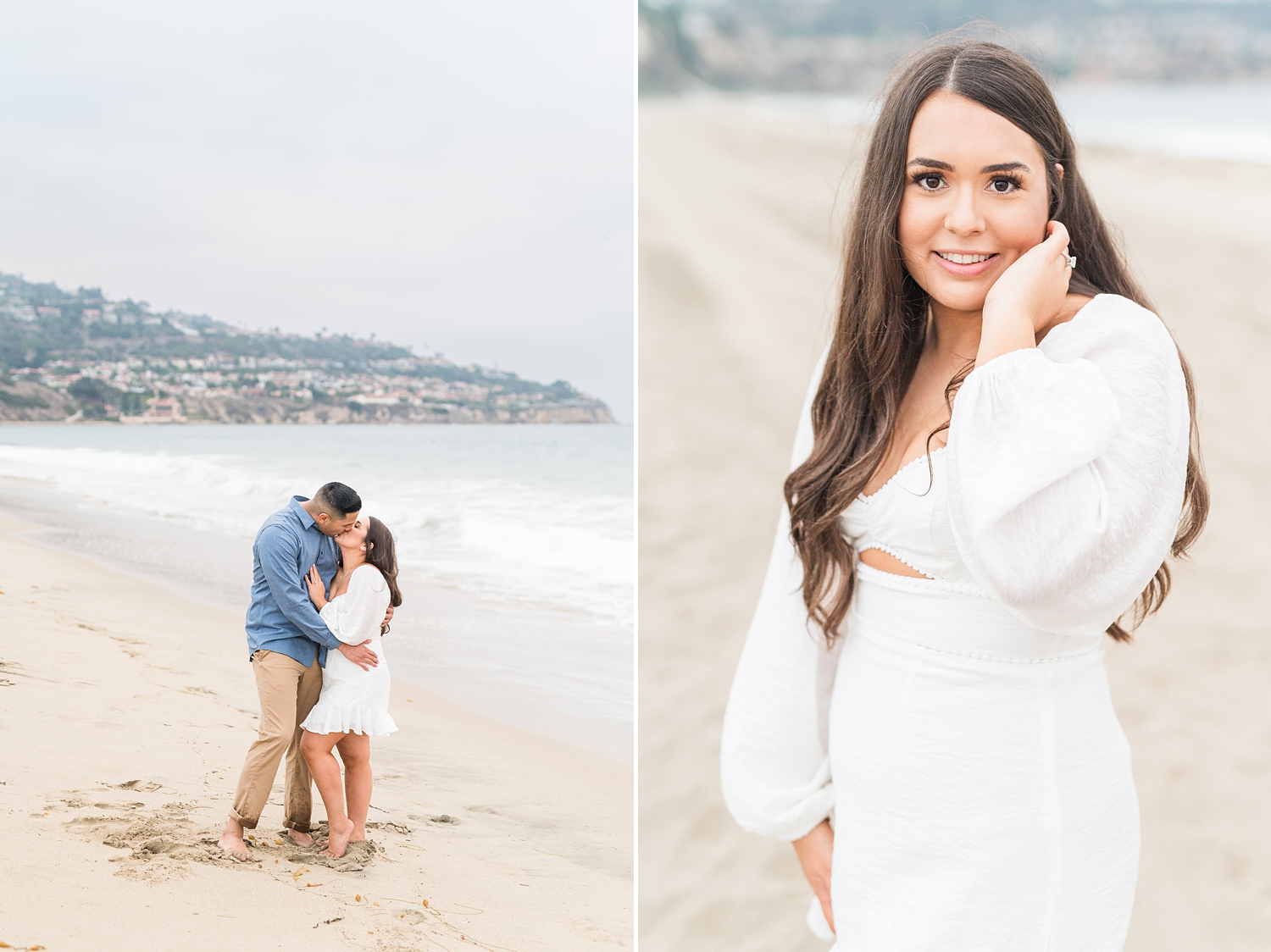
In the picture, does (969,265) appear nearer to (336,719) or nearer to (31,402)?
(336,719)

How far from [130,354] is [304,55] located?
97 centimetres

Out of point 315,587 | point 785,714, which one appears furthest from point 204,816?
point 785,714

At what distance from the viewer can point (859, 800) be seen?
100 cm

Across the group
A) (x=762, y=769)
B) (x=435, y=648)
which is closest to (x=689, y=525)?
(x=435, y=648)

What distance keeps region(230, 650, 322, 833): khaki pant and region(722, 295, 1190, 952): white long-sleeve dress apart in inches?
40.2

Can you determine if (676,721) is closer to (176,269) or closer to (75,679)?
(75,679)

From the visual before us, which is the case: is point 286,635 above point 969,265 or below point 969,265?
below

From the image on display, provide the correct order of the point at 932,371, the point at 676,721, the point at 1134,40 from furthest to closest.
Answer: the point at 1134,40 < the point at 676,721 < the point at 932,371

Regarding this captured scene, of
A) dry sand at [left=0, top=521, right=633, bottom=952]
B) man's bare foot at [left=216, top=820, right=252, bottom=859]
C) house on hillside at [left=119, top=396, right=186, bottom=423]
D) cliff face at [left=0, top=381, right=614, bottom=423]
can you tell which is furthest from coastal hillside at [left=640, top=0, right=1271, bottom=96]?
man's bare foot at [left=216, top=820, right=252, bottom=859]

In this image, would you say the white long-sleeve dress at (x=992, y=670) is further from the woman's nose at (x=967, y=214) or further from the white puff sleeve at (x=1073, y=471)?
the woman's nose at (x=967, y=214)

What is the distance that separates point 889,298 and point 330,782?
148 cm

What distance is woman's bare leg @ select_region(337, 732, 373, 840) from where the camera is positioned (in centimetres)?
190

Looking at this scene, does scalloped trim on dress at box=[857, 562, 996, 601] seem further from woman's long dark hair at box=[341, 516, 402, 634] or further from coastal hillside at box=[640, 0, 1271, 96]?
coastal hillside at box=[640, 0, 1271, 96]

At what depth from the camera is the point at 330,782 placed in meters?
1.86
